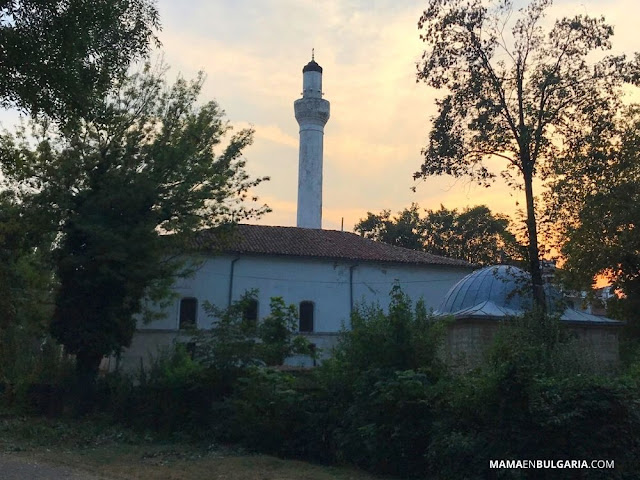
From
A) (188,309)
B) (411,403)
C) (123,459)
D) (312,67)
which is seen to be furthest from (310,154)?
(411,403)

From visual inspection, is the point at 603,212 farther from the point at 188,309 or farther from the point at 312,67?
the point at 312,67

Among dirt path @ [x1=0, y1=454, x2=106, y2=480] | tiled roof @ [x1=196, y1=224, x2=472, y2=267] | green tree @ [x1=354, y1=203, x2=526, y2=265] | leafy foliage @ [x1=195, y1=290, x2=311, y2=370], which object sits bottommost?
dirt path @ [x1=0, y1=454, x2=106, y2=480]

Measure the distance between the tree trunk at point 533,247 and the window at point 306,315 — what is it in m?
16.5

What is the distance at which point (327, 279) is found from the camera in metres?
30.7

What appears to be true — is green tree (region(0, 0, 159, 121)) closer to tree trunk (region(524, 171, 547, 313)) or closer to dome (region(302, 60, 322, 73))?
tree trunk (region(524, 171, 547, 313))

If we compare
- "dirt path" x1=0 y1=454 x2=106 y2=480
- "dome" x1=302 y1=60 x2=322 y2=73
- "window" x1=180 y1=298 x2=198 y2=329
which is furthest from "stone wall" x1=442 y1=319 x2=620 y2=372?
"dome" x1=302 y1=60 x2=322 y2=73

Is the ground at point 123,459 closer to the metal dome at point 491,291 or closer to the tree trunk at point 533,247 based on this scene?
the tree trunk at point 533,247

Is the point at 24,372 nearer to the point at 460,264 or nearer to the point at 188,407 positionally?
the point at 188,407

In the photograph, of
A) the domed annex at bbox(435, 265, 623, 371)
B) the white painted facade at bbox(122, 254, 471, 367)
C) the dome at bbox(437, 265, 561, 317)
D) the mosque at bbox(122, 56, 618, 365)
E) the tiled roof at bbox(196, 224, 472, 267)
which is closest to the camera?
the domed annex at bbox(435, 265, 623, 371)

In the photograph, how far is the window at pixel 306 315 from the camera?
30483 millimetres

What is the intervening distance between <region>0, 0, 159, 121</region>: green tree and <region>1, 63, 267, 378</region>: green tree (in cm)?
925

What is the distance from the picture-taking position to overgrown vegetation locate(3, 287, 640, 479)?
324 inches

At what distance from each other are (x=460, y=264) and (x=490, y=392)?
23.5 m

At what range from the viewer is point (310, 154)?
37094 millimetres
